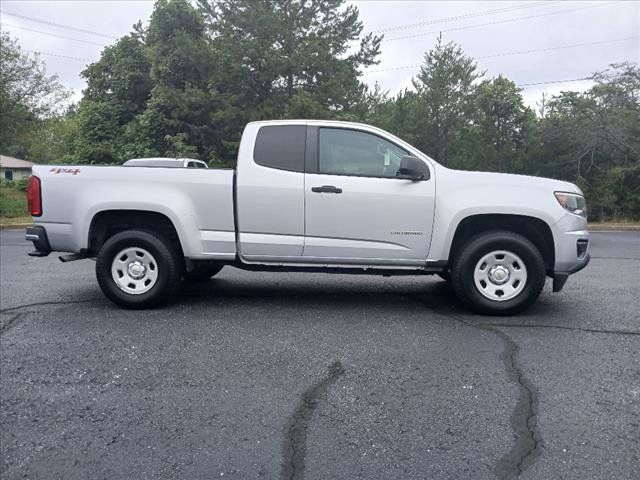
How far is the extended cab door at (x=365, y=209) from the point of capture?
586 cm

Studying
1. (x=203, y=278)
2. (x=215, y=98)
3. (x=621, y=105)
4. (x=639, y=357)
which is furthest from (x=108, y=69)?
(x=639, y=357)

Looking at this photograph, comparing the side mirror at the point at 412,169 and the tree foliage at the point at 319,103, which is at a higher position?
the tree foliage at the point at 319,103

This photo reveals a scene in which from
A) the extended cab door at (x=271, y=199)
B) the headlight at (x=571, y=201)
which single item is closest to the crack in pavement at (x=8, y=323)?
the extended cab door at (x=271, y=199)

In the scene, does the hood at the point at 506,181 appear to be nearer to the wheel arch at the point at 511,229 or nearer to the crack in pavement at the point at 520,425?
the wheel arch at the point at 511,229

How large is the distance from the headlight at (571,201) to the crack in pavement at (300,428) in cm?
300

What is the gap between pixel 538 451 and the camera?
312 cm

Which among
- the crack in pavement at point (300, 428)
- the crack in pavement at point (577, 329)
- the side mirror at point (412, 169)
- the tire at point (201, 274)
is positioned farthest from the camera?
the tire at point (201, 274)

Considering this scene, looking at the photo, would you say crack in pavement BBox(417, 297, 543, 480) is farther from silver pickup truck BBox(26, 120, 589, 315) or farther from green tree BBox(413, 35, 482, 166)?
green tree BBox(413, 35, 482, 166)

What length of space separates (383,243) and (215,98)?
2160cm

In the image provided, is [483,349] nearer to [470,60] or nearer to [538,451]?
[538,451]

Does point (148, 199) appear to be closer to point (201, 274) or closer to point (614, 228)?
point (201, 274)

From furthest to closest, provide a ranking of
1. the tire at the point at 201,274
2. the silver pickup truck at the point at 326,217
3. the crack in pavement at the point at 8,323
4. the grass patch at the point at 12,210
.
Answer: the grass patch at the point at 12,210
the tire at the point at 201,274
the silver pickup truck at the point at 326,217
the crack in pavement at the point at 8,323

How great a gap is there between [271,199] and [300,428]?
9.64 ft

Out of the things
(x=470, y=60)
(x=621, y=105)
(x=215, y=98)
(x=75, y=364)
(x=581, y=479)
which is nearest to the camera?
(x=581, y=479)
